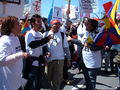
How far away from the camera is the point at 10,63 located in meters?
3.35

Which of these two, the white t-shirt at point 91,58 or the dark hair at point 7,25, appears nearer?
the dark hair at point 7,25

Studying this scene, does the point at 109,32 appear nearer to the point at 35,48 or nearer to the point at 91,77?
the point at 91,77

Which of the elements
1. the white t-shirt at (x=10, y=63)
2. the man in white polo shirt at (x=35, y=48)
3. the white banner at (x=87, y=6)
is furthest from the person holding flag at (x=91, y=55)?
the white banner at (x=87, y=6)

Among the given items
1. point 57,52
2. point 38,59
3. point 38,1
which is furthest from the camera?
point 38,1

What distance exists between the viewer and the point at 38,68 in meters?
5.33

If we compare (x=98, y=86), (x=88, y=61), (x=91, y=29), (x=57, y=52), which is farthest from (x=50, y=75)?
(x=98, y=86)

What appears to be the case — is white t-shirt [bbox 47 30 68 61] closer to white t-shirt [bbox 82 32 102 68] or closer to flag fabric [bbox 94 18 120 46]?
white t-shirt [bbox 82 32 102 68]

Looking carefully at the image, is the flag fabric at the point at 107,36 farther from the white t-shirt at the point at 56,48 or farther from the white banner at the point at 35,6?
the white banner at the point at 35,6

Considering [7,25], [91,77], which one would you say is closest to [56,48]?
[91,77]

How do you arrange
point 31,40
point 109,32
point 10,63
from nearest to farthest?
point 10,63 < point 31,40 < point 109,32

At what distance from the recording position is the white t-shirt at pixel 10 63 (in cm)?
333

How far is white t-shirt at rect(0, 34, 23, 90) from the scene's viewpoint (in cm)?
333

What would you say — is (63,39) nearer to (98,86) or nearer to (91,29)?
(91,29)

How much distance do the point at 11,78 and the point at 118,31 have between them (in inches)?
105
